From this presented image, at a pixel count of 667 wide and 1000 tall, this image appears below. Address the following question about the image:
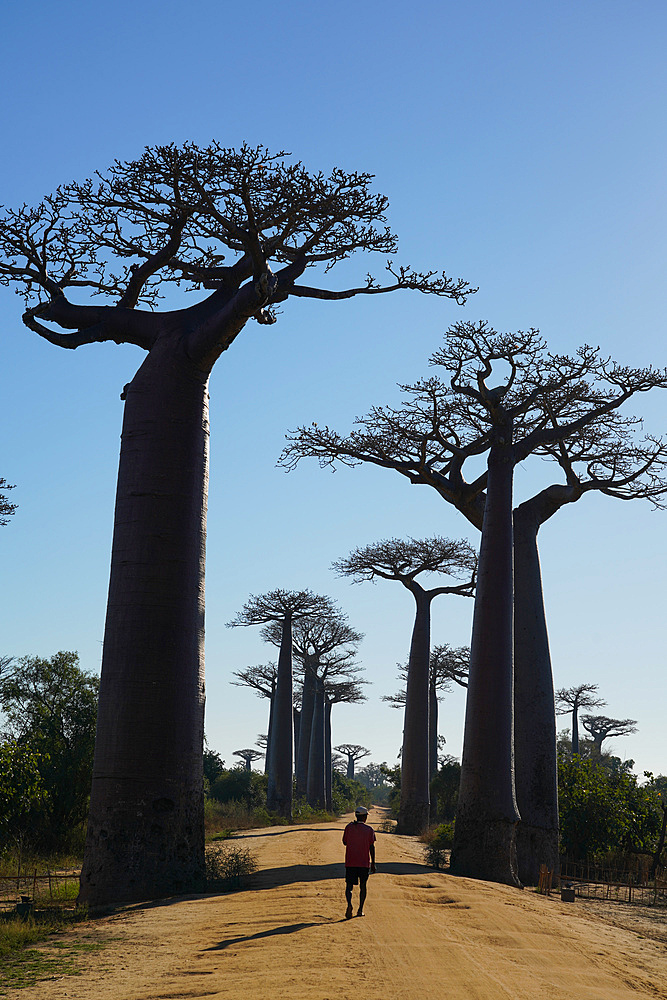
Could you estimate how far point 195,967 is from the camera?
513cm

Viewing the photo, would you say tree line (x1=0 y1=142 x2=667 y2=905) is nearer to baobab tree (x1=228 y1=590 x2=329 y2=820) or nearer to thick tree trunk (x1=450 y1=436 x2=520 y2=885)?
thick tree trunk (x1=450 y1=436 x2=520 y2=885)

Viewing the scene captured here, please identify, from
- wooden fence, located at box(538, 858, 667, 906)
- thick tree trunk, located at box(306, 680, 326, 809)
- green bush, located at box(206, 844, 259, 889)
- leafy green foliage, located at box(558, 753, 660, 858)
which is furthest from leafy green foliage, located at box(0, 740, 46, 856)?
thick tree trunk, located at box(306, 680, 326, 809)

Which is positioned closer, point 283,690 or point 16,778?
point 16,778

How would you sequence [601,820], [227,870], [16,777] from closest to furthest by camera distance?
1. [227,870]
2. [16,777]
3. [601,820]

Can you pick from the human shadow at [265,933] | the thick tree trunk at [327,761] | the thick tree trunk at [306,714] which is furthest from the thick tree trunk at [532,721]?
the thick tree trunk at [327,761]

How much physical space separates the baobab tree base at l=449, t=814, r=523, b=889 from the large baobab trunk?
4622 mm

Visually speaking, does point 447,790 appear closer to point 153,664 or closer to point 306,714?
point 306,714

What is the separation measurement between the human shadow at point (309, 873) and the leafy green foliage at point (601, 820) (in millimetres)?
5327

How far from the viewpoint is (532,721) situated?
14.0 meters

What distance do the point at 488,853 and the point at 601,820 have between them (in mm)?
5165

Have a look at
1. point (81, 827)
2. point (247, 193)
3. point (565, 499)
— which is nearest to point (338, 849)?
point (81, 827)

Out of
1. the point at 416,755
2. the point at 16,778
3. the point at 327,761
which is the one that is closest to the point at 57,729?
the point at 16,778

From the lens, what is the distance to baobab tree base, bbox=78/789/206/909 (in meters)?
7.93

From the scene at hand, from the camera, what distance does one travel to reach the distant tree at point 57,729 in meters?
13.8
